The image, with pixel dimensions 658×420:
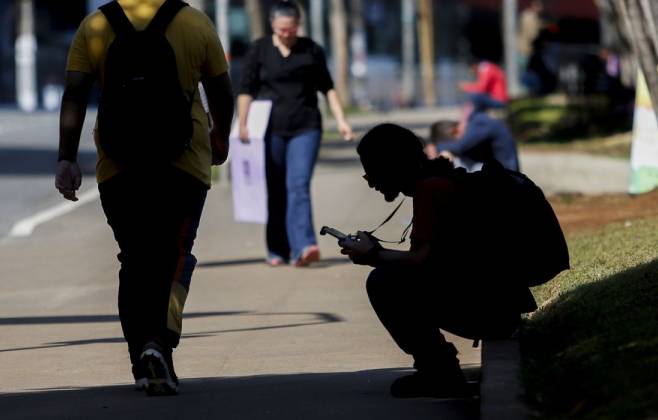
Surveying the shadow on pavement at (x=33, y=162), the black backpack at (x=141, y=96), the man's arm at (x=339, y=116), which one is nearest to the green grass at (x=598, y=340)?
the black backpack at (x=141, y=96)

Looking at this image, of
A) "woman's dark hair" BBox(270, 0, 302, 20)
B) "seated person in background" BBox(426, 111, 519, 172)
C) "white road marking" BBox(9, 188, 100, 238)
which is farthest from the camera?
"white road marking" BBox(9, 188, 100, 238)

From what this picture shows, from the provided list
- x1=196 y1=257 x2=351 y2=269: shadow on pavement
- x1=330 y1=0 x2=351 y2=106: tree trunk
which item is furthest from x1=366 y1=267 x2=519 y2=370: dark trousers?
x1=330 y1=0 x2=351 y2=106: tree trunk

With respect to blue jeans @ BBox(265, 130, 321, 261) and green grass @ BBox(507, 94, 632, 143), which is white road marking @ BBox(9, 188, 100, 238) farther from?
green grass @ BBox(507, 94, 632, 143)

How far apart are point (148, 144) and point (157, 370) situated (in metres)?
0.87

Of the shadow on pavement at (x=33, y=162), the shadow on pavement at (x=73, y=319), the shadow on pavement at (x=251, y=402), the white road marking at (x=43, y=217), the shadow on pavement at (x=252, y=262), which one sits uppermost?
the shadow on pavement at (x=251, y=402)

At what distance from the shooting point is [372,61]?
83.7 meters

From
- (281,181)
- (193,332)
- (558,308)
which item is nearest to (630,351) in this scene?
(558,308)

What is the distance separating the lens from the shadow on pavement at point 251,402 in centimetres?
Result: 618

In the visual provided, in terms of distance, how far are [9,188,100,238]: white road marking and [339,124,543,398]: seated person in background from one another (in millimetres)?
7882

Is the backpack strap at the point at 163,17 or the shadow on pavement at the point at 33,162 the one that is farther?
the shadow on pavement at the point at 33,162

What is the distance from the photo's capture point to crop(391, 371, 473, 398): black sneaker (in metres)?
6.47

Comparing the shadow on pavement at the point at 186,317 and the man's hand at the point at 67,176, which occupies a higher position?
the man's hand at the point at 67,176

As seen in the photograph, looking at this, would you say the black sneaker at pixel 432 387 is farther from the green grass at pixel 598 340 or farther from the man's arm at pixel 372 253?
the man's arm at pixel 372 253

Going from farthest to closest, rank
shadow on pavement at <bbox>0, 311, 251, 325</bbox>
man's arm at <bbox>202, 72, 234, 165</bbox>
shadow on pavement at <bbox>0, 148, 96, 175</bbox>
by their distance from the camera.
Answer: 1. shadow on pavement at <bbox>0, 148, 96, 175</bbox>
2. shadow on pavement at <bbox>0, 311, 251, 325</bbox>
3. man's arm at <bbox>202, 72, 234, 165</bbox>
